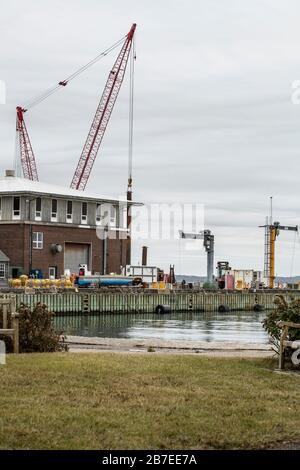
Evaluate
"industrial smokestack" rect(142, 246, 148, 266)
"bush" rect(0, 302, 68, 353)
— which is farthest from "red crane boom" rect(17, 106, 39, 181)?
"bush" rect(0, 302, 68, 353)

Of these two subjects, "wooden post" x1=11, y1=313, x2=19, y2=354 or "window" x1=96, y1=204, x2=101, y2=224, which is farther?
"window" x1=96, y1=204, x2=101, y2=224

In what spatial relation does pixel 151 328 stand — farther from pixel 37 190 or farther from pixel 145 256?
pixel 145 256

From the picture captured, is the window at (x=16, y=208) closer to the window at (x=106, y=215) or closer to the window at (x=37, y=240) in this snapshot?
the window at (x=37, y=240)

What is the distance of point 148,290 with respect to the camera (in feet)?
308

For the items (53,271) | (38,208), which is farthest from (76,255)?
(38,208)

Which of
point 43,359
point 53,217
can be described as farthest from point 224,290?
point 43,359

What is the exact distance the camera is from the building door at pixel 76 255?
92500 mm

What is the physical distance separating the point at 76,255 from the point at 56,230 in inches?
176

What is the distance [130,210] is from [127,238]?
6170 millimetres

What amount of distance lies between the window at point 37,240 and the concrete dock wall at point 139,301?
31.5ft

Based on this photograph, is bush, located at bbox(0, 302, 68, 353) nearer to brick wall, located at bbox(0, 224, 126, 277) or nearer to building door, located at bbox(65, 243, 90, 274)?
brick wall, located at bbox(0, 224, 126, 277)

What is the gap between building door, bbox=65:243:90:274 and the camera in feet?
303

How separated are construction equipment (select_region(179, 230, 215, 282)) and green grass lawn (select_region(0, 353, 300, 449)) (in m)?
97.3

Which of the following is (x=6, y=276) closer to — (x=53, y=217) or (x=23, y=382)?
(x=53, y=217)
